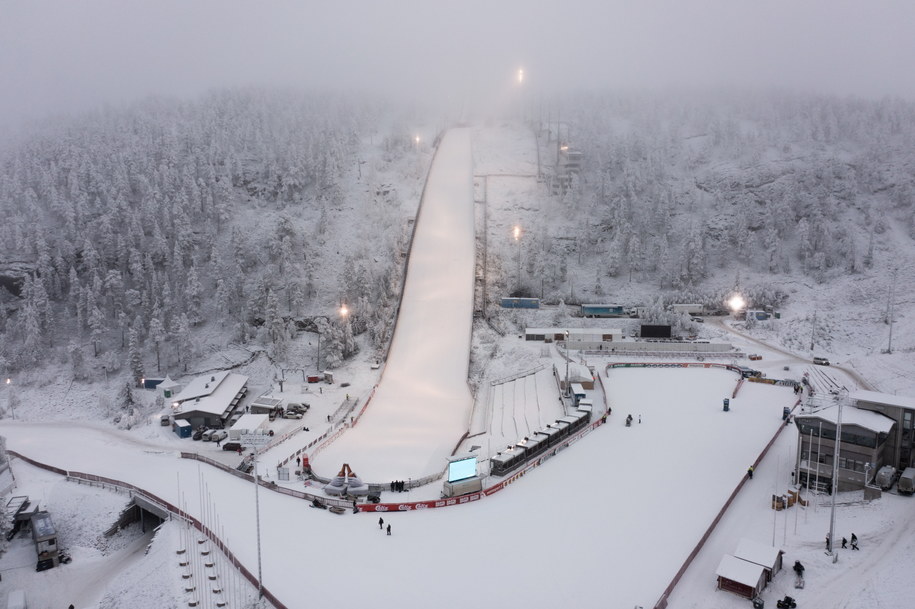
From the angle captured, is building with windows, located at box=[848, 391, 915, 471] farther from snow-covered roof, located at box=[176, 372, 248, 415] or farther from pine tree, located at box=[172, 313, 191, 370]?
pine tree, located at box=[172, 313, 191, 370]

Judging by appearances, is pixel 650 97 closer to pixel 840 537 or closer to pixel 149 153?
pixel 149 153

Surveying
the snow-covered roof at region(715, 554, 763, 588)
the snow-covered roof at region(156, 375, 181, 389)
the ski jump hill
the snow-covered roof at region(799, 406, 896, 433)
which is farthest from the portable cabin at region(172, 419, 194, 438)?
the snow-covered roof at region(799, 406, 896, 433)

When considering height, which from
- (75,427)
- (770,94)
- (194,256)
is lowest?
(75,427)

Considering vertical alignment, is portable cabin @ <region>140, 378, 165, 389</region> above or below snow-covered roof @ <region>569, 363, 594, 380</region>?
below

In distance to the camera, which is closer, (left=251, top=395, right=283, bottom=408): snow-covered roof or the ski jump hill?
the ski jump hill

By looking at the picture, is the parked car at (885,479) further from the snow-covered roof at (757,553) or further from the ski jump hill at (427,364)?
the ski jump hill at (427,364)

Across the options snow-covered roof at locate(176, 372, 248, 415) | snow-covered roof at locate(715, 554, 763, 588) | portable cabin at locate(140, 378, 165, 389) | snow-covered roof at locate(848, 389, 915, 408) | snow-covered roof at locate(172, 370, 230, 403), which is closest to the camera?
snow-covered roof at locate(715, 554, 763, 588)

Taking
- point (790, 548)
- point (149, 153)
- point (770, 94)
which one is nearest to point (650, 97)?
point (770, 94)
